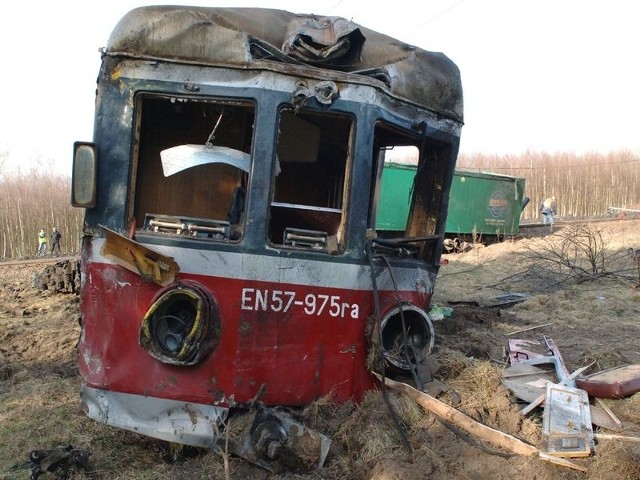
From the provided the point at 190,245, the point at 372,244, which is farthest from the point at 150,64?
the point at 372,244

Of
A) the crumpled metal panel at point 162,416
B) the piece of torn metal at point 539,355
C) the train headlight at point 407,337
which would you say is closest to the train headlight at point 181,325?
the crumpled metal panel at point 162,416

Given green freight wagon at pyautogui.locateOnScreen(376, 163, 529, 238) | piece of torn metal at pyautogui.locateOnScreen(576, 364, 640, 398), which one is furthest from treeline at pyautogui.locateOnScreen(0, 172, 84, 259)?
piece of torn metal at pyautogui.locateOnScreen(576, 364, 640, 398)

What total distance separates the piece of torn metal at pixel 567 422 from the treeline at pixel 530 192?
93.3 ft

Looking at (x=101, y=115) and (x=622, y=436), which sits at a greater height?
(x=101, y=115)

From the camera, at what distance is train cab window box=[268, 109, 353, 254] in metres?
3.78

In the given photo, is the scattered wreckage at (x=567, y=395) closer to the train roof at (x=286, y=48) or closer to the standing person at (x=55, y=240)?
the train roof at (x=286, y=48)

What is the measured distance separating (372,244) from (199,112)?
1618 mm

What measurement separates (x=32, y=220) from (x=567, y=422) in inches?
1162

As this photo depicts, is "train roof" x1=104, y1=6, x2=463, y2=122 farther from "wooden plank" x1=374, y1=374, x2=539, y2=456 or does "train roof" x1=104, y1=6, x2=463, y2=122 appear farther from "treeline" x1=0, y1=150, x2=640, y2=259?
"treeline" x1=0, y1=150, x2=640, y2=259

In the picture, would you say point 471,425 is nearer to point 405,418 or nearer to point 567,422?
point 405,418

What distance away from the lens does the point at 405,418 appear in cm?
373

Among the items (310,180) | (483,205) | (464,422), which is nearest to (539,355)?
(464,422)

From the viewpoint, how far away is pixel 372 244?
3.86 metres

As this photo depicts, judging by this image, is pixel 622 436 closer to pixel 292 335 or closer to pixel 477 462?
pixel 477 462
